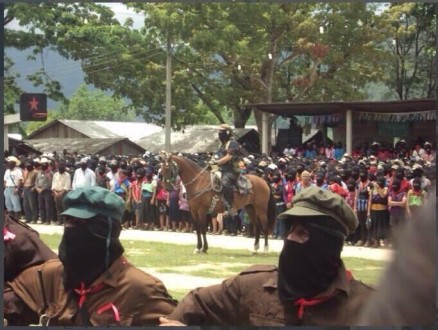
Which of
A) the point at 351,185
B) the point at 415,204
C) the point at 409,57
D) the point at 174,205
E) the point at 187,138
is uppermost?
the point at 409,57

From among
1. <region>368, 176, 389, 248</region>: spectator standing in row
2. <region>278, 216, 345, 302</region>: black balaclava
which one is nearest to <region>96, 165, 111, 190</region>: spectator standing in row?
<region>368, 176, 389, 248</region>: spectator standing in row

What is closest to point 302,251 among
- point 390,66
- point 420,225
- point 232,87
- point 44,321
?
point 44,321

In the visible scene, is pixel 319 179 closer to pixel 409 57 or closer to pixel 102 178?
pixel 102 178

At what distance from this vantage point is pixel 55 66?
17.0 ft

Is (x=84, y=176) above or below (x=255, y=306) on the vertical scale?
above

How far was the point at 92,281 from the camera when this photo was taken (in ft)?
11.0

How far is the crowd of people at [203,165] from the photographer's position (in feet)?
25.5

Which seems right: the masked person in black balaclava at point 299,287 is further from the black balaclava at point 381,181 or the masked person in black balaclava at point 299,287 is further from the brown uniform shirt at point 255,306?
the black balaclava at point 381,181

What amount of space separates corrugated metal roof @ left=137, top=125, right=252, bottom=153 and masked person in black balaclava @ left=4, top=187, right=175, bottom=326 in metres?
3.13

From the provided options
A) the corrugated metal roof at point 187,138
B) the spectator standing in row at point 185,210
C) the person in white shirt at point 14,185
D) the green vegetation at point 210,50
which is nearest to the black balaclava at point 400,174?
the green vegetation at point 210,50

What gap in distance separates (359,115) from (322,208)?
4586mm

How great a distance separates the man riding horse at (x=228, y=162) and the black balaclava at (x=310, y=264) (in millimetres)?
5475

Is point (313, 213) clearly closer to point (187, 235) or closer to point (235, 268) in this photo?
point (235, 268)

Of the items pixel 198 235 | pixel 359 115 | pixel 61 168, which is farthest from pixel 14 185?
pixel 359 115
